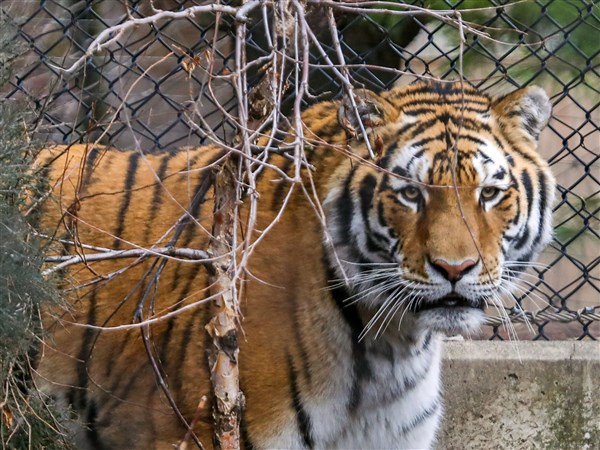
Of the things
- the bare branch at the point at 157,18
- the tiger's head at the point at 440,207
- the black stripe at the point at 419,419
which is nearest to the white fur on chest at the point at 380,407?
the black stripe at the point at 419,419

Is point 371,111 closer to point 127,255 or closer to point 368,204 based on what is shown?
point 368,204

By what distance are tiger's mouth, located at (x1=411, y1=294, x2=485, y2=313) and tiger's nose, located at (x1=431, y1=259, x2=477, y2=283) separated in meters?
0.08

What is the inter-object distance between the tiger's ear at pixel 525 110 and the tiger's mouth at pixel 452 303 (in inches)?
23.1

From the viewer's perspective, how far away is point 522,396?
157 inches

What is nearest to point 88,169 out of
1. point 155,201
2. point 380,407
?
point 155,201

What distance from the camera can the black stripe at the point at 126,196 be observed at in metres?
3.44

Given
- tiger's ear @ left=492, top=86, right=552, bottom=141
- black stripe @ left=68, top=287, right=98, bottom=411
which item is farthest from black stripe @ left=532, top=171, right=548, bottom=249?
black stripe @ left=68, top=287, right=98, bottom=411

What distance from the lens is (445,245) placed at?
9.30ft

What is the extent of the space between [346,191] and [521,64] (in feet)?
5.47

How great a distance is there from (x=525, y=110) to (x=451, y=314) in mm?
698

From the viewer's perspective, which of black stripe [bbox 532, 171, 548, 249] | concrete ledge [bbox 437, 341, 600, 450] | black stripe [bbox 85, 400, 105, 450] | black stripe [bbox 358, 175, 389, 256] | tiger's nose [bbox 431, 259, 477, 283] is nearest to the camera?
tiger's nose [bbox 431, 259, 477, 283]

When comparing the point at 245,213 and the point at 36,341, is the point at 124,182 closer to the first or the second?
the point at 245,213

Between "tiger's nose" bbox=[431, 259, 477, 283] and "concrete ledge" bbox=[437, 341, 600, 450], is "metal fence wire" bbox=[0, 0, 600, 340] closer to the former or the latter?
"concrete ledge" bbox=[437, 341, 600, 450]

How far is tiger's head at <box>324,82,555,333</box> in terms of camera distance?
289cm
